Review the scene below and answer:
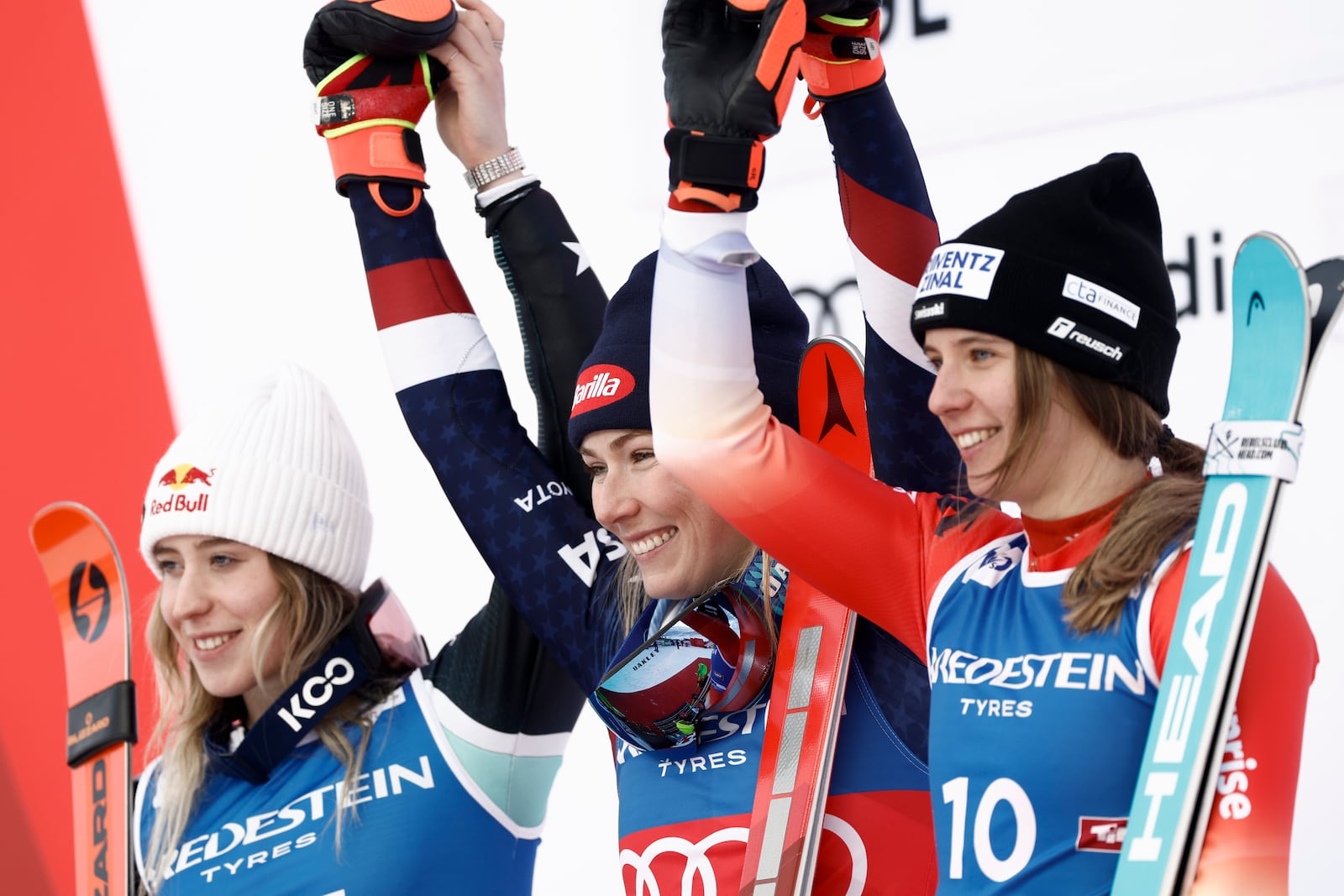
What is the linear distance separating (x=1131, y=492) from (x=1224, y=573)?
0.14 metres

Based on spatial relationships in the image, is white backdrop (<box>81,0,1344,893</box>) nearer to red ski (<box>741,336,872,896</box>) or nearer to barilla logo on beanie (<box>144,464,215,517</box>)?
barilla logo on beanie (<box>144,464,215,517</box>)

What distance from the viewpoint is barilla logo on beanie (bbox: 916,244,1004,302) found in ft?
3.44

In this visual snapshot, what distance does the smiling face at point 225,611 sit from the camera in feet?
5.51

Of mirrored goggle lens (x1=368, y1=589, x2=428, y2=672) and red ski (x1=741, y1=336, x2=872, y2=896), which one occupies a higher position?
red ski (x1=741, y1=336, x2=872, y2=896)

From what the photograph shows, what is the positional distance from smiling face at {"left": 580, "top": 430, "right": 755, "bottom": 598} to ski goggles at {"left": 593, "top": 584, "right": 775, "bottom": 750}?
0.18 ft

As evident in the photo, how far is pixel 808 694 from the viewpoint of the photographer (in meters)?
1.23

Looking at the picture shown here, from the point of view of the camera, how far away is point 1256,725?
921mm

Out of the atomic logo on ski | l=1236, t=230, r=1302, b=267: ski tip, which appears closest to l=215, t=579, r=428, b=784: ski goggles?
the atomic logo on ski

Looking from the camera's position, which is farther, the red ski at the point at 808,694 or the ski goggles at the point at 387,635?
the ski goggles at the point at 387,635

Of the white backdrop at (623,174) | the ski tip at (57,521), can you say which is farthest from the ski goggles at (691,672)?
the ski tip at (57,521)

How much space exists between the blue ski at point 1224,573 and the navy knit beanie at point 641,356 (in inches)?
18.9

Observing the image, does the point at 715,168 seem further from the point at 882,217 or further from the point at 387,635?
the point at 387,635

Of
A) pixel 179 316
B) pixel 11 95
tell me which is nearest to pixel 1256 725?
pixel 179 316

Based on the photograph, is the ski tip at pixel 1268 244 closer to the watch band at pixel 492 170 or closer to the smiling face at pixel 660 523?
the smiling face at pixel 660 523
